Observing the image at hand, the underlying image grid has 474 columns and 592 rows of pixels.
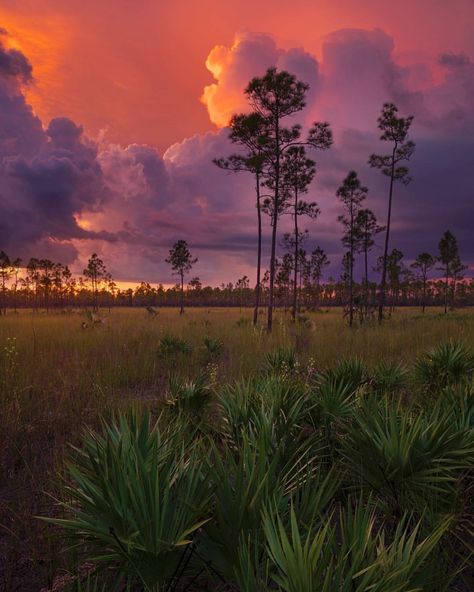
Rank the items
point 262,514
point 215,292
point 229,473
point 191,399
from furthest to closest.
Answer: point 215,292
point 191,399
point 229,473
point 262,514

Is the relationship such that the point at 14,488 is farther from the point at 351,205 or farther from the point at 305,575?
the point at 351,205

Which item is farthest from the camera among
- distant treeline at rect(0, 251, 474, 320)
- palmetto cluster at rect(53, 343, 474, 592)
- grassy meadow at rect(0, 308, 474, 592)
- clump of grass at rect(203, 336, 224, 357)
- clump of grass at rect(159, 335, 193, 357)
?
distant treeline at rect(0, 251, 474, 320)

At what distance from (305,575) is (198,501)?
31.9 inches

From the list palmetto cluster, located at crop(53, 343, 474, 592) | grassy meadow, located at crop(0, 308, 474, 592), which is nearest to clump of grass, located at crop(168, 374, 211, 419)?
grassy meadow, located at crop(0, 308, 474, 592)

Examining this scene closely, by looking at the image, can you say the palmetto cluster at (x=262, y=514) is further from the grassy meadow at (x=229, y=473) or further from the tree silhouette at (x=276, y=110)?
the tree silhouette at (x=276, y=110)

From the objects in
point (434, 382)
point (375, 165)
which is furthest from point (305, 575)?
point (375, 165)

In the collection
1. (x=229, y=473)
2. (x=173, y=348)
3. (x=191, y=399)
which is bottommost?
(x=173, y=348)

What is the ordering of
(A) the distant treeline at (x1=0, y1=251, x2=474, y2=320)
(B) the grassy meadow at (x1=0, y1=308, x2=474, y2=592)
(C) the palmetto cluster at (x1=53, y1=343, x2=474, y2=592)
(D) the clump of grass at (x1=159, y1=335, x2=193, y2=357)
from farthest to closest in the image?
(A) the distant treeline at (x1=0, y1=251, x2=474, y2=320), (D) the clump of grass at (x1=159, y1=335, x2=193, y2=357), (B) the grassy meadow at (x1=0, y1=308, x2=474, y2=592), (C) the palmetto cluster at (x1=53, y1=343, x2=474, y2=592)

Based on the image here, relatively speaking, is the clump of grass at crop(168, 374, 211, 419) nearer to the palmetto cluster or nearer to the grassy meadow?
the grassy meadow

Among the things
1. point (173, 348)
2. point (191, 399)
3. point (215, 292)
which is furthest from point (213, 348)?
point (215, 292)

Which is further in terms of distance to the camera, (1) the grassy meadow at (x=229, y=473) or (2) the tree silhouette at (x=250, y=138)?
(2) the tree silhouette at (x=250, y=138)

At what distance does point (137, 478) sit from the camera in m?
1.94

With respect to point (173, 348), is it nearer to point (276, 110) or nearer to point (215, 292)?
point (276, 110)

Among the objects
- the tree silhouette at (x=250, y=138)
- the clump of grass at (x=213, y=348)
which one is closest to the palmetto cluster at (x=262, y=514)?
the clump of grass at (x=213, y=348)
